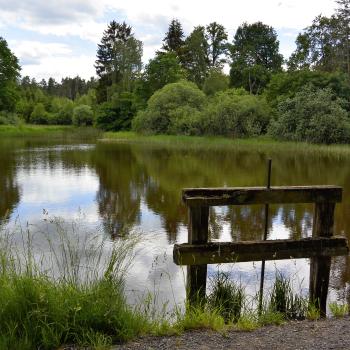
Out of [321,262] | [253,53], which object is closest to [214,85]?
[253,53]

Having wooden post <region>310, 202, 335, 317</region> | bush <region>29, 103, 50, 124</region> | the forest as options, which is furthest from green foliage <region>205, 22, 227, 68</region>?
wooden post <region>310, 202, 335, 317</region>

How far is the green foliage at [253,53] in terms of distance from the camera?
221ft

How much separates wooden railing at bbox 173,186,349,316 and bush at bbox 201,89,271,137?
132ft

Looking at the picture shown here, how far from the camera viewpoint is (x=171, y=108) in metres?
54.1

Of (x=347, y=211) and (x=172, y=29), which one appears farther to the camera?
(x=172, y=29)

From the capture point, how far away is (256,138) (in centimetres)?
4494

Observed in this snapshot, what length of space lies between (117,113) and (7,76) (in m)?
16.1

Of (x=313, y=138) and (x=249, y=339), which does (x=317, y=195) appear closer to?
(x=249, y=339)

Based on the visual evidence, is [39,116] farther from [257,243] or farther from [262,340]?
[262,340]

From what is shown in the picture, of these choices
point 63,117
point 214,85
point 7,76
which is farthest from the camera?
point 63,117

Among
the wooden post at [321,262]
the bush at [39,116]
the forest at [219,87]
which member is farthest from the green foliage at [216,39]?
the wooden post at [321,262]

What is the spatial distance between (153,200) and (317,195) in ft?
34.9

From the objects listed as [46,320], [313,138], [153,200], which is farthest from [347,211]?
[313,138]

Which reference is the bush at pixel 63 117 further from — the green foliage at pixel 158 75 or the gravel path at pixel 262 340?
the gravel path at pixel 262 340
